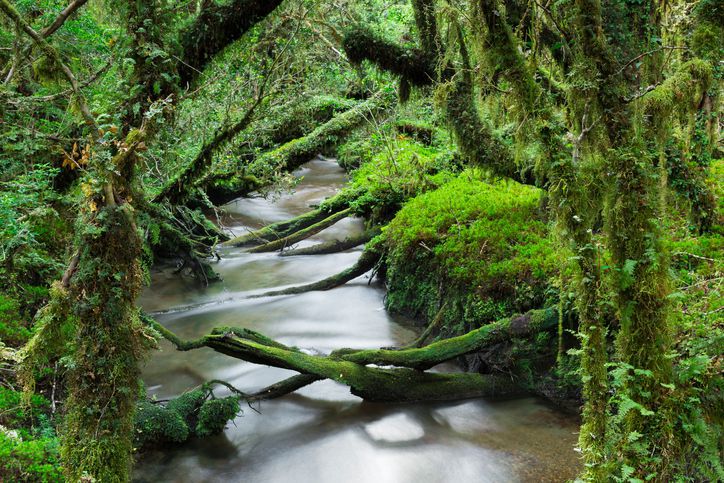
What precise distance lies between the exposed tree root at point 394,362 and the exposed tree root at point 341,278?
325cm

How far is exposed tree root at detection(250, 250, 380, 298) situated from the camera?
917cm

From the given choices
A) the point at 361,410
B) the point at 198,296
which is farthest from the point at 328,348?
the point at 198,296

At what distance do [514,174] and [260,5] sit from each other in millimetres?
3870

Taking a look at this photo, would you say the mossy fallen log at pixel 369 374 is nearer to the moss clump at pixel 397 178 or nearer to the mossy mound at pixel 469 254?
the mossy mound at pixel 469 254

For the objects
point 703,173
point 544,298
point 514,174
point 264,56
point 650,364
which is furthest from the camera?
point 264,56

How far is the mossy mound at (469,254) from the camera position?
20.6ft

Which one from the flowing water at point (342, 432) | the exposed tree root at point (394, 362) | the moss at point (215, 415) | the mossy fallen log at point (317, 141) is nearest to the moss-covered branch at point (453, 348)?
the exposed tree root at point (394, 362)

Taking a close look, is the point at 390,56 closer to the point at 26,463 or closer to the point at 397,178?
the point at 397,178

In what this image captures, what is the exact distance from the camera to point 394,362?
572 centimetres

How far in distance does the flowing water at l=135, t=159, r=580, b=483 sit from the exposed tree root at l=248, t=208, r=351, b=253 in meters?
2.88

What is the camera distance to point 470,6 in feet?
13.3

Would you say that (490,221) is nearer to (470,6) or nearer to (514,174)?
(514,174)

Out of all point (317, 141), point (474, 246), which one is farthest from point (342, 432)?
point (317, 141)

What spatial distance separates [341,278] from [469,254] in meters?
2.90
